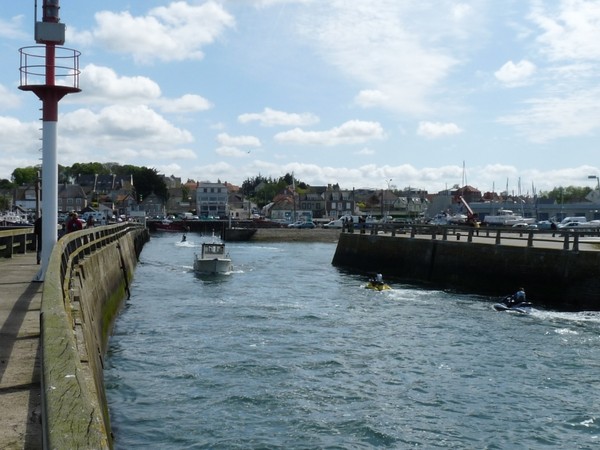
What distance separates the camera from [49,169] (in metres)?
17.6

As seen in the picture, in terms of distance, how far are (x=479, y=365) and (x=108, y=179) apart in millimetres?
181737

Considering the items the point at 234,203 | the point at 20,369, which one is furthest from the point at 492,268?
the point at 234,203

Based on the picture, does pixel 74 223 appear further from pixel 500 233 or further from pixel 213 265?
pixel 500 233

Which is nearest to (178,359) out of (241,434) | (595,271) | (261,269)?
(241,434)

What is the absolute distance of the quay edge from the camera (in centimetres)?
2644

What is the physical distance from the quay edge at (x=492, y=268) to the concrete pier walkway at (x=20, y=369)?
62.5 ft

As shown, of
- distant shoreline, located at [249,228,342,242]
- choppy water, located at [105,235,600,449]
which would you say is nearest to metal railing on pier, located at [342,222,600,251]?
choppy water, located at [105,235,600,449]

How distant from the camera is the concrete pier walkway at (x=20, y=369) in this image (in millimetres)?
6629

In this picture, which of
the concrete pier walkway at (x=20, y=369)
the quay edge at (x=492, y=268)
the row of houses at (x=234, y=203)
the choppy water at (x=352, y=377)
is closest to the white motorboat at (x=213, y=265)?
the quay edge at (x=492, y=268)

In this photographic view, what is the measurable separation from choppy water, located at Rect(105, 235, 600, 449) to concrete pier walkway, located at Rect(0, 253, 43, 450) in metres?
2.26

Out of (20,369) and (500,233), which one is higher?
(500,233)

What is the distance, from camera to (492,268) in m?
31.0

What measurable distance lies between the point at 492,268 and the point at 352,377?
1739 cm

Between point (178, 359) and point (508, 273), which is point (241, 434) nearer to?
point (178, 359)
